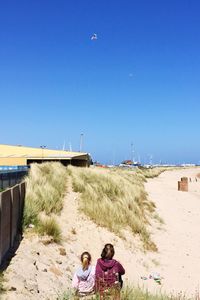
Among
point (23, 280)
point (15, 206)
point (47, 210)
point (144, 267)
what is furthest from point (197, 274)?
point (23, 280)

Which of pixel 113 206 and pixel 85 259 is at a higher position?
pixel 113 206

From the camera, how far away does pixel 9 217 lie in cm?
971

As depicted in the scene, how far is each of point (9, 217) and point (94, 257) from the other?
411cm

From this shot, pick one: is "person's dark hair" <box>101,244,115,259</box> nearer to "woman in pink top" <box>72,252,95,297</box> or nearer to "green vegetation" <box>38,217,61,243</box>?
"woman in pink top" <box>72,252,95,297</box>

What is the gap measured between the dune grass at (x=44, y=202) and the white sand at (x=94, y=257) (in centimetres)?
43

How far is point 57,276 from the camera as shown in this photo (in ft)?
31.6

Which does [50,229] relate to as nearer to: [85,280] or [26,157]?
[85,280]

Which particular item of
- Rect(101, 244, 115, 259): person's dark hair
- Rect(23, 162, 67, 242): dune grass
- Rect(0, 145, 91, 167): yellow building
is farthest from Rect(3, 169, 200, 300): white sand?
Rect(0, 145, 91, 167): yellow building

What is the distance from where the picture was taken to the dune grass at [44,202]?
12.1 metres

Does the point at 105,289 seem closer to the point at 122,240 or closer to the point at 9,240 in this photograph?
the point at 9,240

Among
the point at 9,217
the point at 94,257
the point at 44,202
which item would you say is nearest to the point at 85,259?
the point at 9,217

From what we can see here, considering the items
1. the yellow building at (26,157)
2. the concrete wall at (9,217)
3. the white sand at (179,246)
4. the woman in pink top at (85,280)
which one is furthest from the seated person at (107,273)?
the yellow building at (26,157)

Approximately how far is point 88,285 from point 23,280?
1.19 metres

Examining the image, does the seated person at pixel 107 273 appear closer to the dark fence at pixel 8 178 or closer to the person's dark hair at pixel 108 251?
the person's dark hair at pixel 108 251
